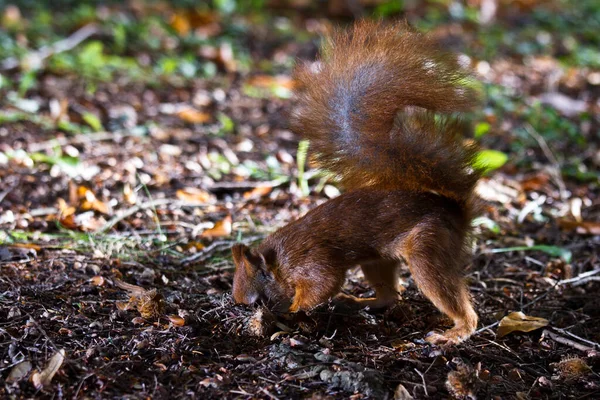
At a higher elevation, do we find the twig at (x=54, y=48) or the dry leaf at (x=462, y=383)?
the dry leaf at (x=462, y=383)

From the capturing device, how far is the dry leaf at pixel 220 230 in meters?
4.20

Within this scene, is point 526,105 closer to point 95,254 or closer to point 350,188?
point 350,188

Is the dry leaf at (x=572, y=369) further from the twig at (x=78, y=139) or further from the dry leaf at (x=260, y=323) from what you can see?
the twig at (x=78, y=139)

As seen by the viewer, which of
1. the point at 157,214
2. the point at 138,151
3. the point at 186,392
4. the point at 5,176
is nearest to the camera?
the point at 186,392

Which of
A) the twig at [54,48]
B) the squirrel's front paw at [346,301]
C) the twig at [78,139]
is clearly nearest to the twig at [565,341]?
the squirrel's front paw at [346,301]

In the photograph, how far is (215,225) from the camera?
14.0 feet

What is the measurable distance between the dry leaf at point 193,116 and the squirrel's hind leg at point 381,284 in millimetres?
3237

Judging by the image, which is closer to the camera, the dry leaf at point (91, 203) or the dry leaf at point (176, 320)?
the dry leaf at point (176, 320)

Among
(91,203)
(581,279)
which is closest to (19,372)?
(91,203)

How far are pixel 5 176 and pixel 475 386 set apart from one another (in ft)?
11.5

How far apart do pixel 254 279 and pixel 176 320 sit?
1.34 feet

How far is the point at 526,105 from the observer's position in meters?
6.97

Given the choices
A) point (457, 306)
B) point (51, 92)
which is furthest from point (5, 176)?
point (457, 306)

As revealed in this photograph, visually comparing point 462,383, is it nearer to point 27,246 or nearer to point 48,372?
point 48,372
